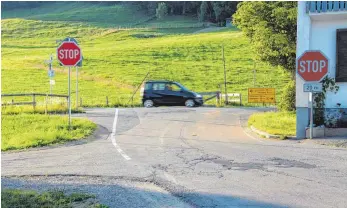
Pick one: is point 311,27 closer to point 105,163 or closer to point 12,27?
point 105,163

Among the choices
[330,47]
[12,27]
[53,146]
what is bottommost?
[53,146]

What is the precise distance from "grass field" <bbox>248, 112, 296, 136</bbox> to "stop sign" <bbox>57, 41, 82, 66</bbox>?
278 inches

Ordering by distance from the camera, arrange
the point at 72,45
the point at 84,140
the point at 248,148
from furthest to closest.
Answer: the point at 72,45, the point at 84,140, the point at 248,148

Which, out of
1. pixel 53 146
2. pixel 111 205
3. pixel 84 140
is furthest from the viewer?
pixel 84 140

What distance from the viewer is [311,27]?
48.6ft

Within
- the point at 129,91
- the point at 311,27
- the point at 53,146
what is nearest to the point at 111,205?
the point at 53,146

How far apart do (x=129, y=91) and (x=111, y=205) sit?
109 ft

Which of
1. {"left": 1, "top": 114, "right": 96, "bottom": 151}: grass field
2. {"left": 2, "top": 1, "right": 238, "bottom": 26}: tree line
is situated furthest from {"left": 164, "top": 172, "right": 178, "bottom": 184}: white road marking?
{"left": 2, "top": 1, "right": 238, "bottom": 26}: tree line

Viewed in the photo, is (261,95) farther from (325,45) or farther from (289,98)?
(325,45)

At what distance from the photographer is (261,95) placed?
30.0m

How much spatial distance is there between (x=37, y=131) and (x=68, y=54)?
3.67m

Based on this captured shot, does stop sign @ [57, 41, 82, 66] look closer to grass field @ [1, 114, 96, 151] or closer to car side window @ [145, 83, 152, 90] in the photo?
grass field @ [1, 114, 96, 151]

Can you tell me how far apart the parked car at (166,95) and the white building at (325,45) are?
14.0m

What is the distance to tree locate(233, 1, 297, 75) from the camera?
21.0 metres
